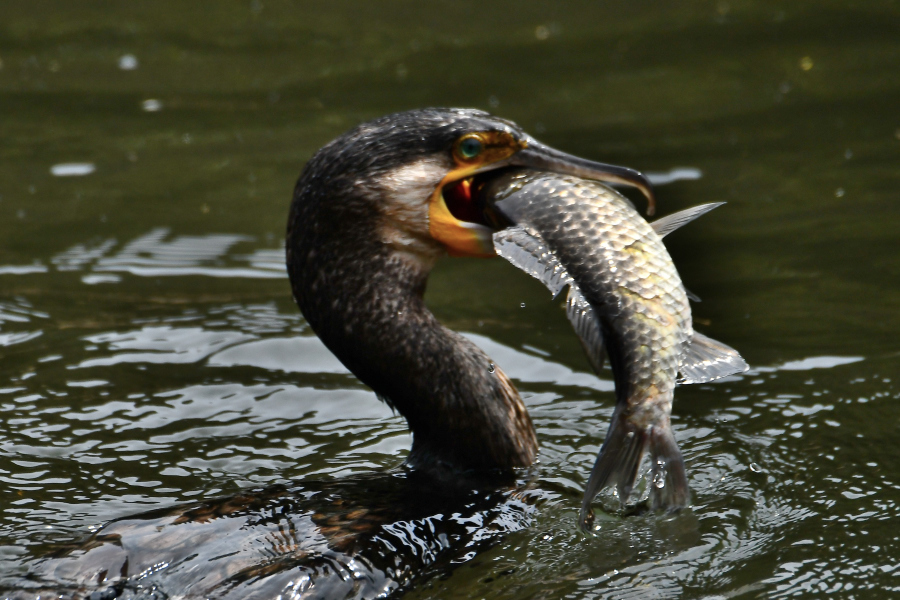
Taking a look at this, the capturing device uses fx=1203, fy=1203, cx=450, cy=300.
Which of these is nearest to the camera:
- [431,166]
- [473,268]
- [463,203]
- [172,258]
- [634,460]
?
[634,460]

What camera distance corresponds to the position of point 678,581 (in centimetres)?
319

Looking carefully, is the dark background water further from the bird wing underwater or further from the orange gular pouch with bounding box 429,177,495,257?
the orange gular pouch with bounding box 429,177,495,257

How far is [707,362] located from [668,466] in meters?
0.33

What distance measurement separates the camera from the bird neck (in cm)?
363

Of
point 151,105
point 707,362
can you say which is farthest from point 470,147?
point 151,105

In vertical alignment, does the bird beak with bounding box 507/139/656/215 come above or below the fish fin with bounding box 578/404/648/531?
above

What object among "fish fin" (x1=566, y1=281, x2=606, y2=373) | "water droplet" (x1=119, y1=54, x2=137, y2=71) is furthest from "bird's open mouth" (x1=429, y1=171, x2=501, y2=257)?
"water droplet" (x1=119, y1=54, x2=137, y2=71)

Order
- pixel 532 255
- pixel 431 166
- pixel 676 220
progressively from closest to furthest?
pixel 532 255 < pixel 676 220 < pixel 431 166

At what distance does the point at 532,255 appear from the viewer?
3.30 metres

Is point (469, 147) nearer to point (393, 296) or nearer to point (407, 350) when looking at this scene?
point (393, 296)

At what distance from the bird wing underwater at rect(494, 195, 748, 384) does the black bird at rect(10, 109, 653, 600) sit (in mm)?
353

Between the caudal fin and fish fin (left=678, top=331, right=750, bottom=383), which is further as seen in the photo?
fish fin (left=678, top=331, right=750, bottom=383)

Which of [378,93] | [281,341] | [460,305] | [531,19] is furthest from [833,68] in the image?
[281,341]

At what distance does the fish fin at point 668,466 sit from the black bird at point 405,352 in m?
0.62
